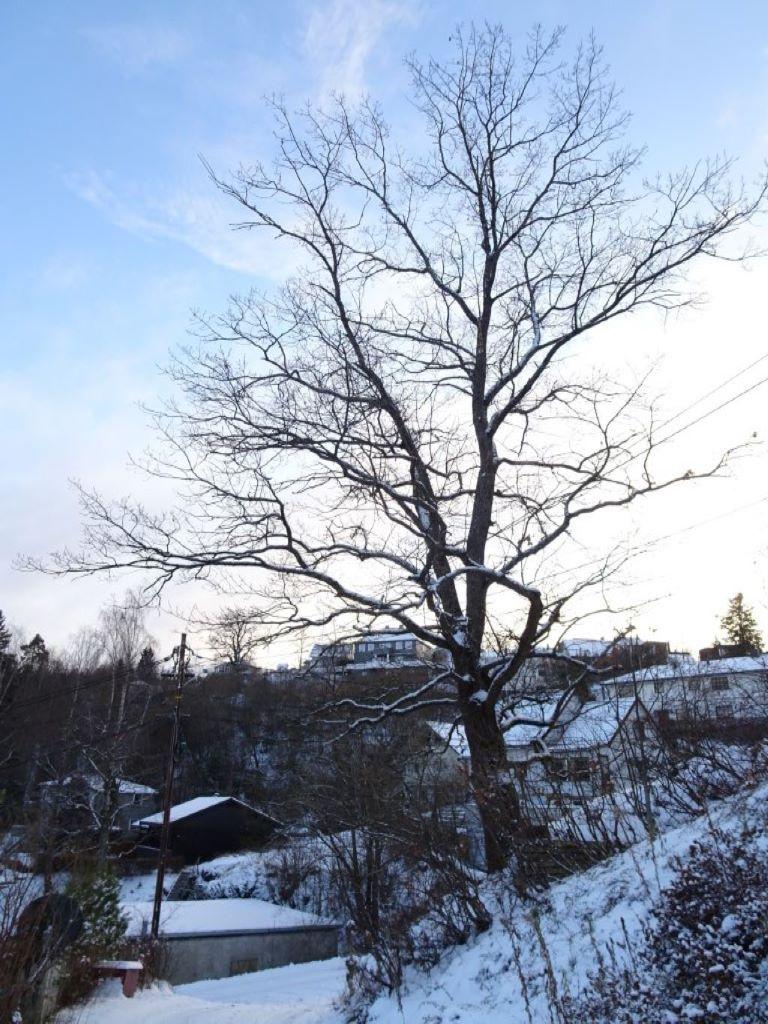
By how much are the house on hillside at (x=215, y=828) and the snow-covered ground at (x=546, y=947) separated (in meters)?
26.5

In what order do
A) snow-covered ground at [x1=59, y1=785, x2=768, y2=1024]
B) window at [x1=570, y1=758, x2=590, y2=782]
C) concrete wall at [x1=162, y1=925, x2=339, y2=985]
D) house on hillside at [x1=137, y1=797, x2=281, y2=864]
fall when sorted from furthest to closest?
house on hillside at [x1=137, y1=797, x2=281, y2=864], concrete wall at [x1=162, y1=925, x2=339, y2=985], window at [x1=570, y1=758, x2=590, y2=782], snow-covered ground at [x1=59, y1=785, x2=768, y2=1024]

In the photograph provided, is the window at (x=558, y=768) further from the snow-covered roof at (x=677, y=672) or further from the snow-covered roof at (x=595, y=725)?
the snow-covered roof at (x=677, y=672)

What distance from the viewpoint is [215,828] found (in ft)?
109

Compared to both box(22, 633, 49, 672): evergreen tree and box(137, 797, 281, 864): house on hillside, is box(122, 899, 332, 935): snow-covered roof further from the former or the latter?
box(22, 633, 49, 672): evergreen tree

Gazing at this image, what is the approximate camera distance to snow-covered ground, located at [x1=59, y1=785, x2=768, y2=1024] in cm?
517

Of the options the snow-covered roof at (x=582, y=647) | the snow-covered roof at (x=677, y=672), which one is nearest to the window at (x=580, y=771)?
the snow-covered roof at (x=677, y=672)

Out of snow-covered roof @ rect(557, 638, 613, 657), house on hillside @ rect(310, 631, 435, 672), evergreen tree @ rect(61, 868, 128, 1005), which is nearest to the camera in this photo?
evergreen tree @ rect(61, 868, 128, 1005)

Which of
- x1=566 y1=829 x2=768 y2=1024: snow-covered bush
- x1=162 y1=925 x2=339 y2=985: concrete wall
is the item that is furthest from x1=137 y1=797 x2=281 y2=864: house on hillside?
x1=566 y1=829 x2=768 y2=1024: snow-covered bush

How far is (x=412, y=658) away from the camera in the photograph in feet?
38.2

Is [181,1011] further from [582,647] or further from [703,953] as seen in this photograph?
[582,647]

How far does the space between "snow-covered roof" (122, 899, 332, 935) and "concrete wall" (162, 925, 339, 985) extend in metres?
0.20

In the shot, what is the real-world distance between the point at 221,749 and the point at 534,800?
4155 cm

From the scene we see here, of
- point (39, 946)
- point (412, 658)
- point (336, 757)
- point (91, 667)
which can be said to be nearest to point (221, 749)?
point (91, 667)

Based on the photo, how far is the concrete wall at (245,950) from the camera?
20.5m
